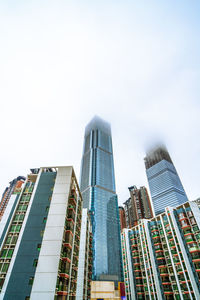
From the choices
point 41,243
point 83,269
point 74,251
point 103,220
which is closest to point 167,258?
point 83,269

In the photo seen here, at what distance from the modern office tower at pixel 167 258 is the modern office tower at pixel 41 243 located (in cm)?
4279

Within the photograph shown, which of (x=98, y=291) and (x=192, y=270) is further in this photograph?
(x=98, y=291)

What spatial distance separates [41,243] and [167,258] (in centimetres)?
5769

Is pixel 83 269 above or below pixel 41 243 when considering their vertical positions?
above

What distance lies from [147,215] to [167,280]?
413 ft

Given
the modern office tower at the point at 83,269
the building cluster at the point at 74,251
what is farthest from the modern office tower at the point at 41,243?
the modern office tower at the point at 83,269

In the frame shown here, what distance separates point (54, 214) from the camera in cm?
3959

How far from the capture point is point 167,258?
6994 centimetres

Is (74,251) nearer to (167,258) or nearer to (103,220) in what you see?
(167,258)

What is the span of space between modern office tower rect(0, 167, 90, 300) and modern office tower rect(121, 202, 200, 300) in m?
42.8

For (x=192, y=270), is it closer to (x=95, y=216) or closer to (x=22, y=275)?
(x=22, y=275)

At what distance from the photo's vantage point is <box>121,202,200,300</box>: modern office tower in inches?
2414

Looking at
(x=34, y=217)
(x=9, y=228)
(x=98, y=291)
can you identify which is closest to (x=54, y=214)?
(x=34, y=217)

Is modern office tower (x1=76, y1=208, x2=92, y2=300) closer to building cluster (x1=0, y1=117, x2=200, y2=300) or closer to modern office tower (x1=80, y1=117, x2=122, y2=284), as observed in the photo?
building cluster (x1=0, y1=117, x2=200, y2=300)
